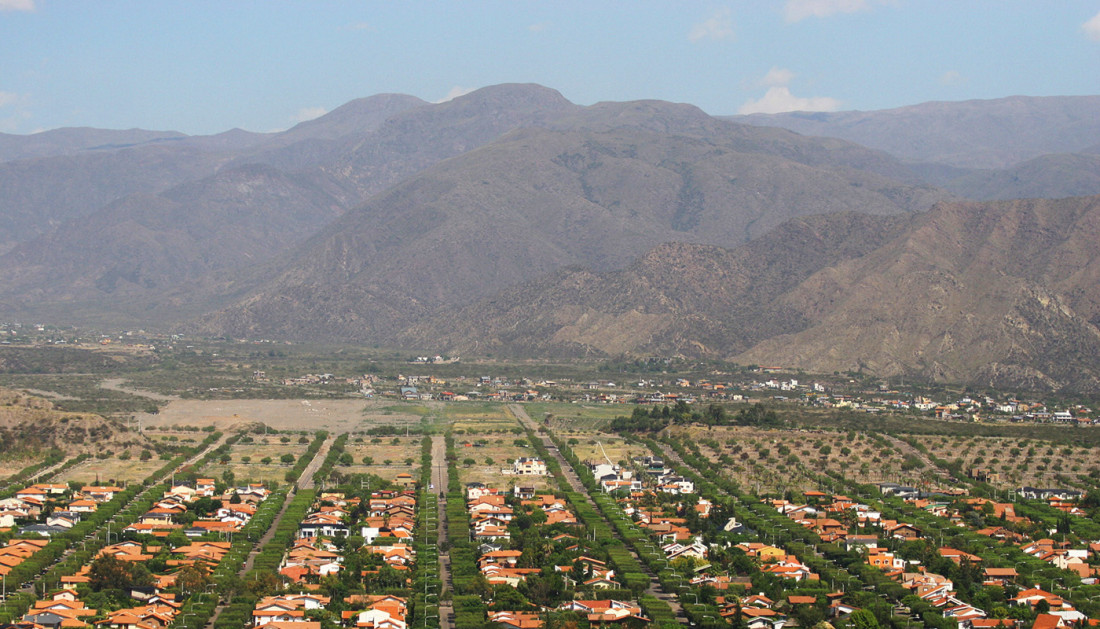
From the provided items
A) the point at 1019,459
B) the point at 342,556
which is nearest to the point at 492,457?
the point at 1019,459

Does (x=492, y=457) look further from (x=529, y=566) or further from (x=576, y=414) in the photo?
(x=529, y=566)

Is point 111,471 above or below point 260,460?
above

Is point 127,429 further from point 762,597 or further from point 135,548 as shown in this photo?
point 762,597

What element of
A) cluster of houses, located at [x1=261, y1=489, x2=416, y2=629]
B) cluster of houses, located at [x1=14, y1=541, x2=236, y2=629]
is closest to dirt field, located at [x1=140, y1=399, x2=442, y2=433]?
cluster of houses, located at [x1=261, y1=489, x2=416, y2=629]

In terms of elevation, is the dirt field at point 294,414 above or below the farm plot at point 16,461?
below

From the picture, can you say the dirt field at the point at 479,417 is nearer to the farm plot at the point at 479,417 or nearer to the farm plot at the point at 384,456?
the farm plot at the point at 479,417

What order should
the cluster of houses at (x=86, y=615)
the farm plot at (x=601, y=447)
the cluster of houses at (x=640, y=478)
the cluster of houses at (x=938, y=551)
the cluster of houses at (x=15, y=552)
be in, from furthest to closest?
1. the farm plot at (x=601, y=447)
2. the cluster of houses at (x=640, y=478)
3. the cluster of houses at (x=15, y=552)
4. the cluster of houses at (x=938, y=551)
5. the cluster of houses at (x=86, y=615)

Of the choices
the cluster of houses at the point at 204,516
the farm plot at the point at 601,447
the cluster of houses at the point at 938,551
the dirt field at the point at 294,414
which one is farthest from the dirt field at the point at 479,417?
the cluster of houses at the point at 938,551

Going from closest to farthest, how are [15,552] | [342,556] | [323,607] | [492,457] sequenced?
1. [323,607]
2. [15,552]
3. [342,556]
4. [492,457]
